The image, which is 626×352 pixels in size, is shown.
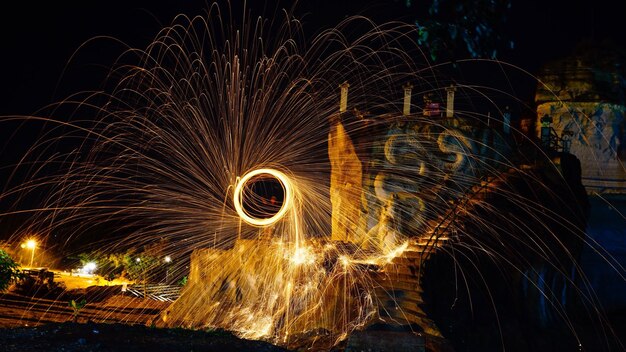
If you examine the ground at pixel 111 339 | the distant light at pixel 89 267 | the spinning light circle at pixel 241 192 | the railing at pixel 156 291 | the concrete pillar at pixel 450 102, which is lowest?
the distant light at pixel 89 267

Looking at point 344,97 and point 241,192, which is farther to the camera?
point 344,97

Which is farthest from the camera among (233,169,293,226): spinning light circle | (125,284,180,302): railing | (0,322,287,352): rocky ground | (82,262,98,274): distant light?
(82,262,98,274): distant light

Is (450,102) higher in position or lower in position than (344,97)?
lower

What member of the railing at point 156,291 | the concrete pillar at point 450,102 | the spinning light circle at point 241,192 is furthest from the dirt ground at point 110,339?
the railing at point 156,291

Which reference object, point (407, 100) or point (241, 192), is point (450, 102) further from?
point (241, 192)

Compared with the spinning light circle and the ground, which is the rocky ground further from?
the spinning light circle

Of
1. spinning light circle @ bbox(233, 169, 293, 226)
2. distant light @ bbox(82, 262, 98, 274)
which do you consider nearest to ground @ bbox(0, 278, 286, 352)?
spinning light circle @ bbox(233, 169, 293, 226)

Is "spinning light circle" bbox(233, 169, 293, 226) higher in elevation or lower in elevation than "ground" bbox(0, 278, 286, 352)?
higher

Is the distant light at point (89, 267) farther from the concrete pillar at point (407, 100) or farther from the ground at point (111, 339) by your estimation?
the ground at point (111, 339)

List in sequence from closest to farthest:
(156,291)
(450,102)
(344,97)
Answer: (450,102) → (344,97) → (156,291)

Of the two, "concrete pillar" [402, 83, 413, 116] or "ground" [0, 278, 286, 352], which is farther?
"concrete pillar" [402, 83, 413, 116]

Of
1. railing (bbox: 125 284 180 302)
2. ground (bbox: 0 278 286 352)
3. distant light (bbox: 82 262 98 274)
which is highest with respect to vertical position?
ground (bbox: 0 278 286 352)

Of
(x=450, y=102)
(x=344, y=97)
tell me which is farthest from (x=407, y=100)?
(x=344, y=97)

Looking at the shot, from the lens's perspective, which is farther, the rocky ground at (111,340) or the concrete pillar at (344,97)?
the concrete pillar at (344,97)
